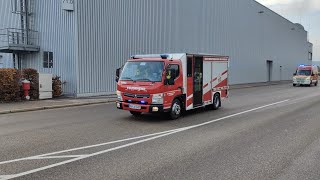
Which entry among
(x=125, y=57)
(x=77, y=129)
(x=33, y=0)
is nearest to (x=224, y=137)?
(x=77, y=129)

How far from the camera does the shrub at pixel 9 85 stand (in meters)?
17.3

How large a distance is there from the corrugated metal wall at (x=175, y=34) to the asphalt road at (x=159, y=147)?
368 inches

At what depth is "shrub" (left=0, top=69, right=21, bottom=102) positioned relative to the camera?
1730 cm

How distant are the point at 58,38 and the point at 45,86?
146 inches

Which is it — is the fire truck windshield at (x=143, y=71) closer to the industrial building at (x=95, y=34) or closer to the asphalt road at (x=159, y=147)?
the asphalt road at (x=159, y=147)

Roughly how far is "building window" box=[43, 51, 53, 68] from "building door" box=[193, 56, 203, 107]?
1158cm

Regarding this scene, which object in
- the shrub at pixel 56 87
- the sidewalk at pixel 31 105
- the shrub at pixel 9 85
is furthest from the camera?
the shrub at pixel 56 87

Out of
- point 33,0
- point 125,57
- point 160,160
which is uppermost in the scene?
point 33,0

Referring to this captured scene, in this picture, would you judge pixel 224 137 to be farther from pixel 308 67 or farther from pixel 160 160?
pixel 308 67

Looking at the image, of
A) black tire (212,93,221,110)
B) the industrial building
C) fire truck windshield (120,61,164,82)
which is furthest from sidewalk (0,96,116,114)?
black tire (212,93,221,110)

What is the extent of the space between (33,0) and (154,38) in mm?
8726

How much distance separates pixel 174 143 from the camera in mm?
8617

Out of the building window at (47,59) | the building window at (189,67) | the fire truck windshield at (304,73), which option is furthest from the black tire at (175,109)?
the fire truck windshield at (304,73)

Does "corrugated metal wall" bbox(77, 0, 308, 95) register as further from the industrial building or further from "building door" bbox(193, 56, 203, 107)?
"building door" bbox(193, 56, 203, 107)
